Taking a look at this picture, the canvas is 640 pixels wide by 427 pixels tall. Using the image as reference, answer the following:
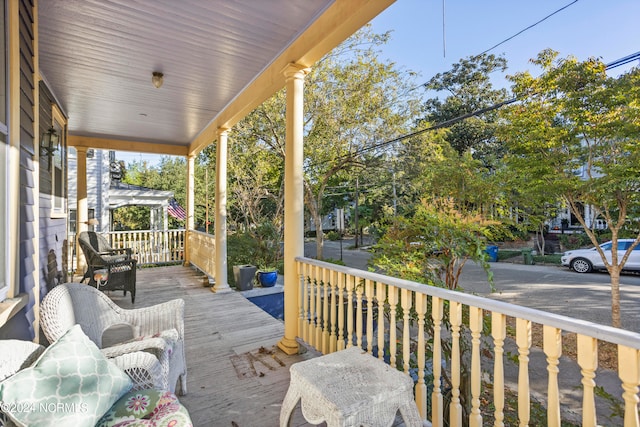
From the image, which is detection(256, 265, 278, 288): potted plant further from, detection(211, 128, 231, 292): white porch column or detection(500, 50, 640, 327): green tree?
detection(500, 50, 640, 327): green tree

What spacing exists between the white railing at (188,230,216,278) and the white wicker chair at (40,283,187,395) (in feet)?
10.7

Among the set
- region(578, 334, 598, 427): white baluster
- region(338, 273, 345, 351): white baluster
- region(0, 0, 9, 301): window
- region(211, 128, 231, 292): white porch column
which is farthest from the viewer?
region(211, 128, 231, 292): white porch column

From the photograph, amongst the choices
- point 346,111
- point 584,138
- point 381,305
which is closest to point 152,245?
point 346,111

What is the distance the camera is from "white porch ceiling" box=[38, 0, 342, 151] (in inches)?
91.4

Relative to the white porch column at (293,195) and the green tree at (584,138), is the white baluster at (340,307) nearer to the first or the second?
the white porch column at (293,195)

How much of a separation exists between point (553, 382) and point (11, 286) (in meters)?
2.60

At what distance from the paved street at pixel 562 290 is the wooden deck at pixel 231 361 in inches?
139

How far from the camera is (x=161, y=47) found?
286 cm

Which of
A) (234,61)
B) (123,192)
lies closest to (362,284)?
(234,61)

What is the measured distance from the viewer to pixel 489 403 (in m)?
2.86

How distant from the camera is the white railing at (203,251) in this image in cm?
573

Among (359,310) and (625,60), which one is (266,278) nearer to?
(359,310)

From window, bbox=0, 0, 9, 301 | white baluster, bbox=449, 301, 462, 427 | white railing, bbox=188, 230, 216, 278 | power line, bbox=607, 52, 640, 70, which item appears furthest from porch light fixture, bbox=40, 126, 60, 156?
power line, bbox=607, 52, 640, 70

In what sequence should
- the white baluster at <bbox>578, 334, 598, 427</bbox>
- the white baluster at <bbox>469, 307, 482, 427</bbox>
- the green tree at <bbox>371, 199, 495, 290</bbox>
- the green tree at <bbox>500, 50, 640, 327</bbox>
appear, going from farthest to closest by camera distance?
the green tree at <bbox>500, 50, 640, 327</bbox>, the green tree at <bbox>371, 199, 495, 290</bbox>, the white baluster at <bbox>469, 307, 482, 427</bbox>, the white baluster at <bbox>578, 334, 598, 427</bbox>
